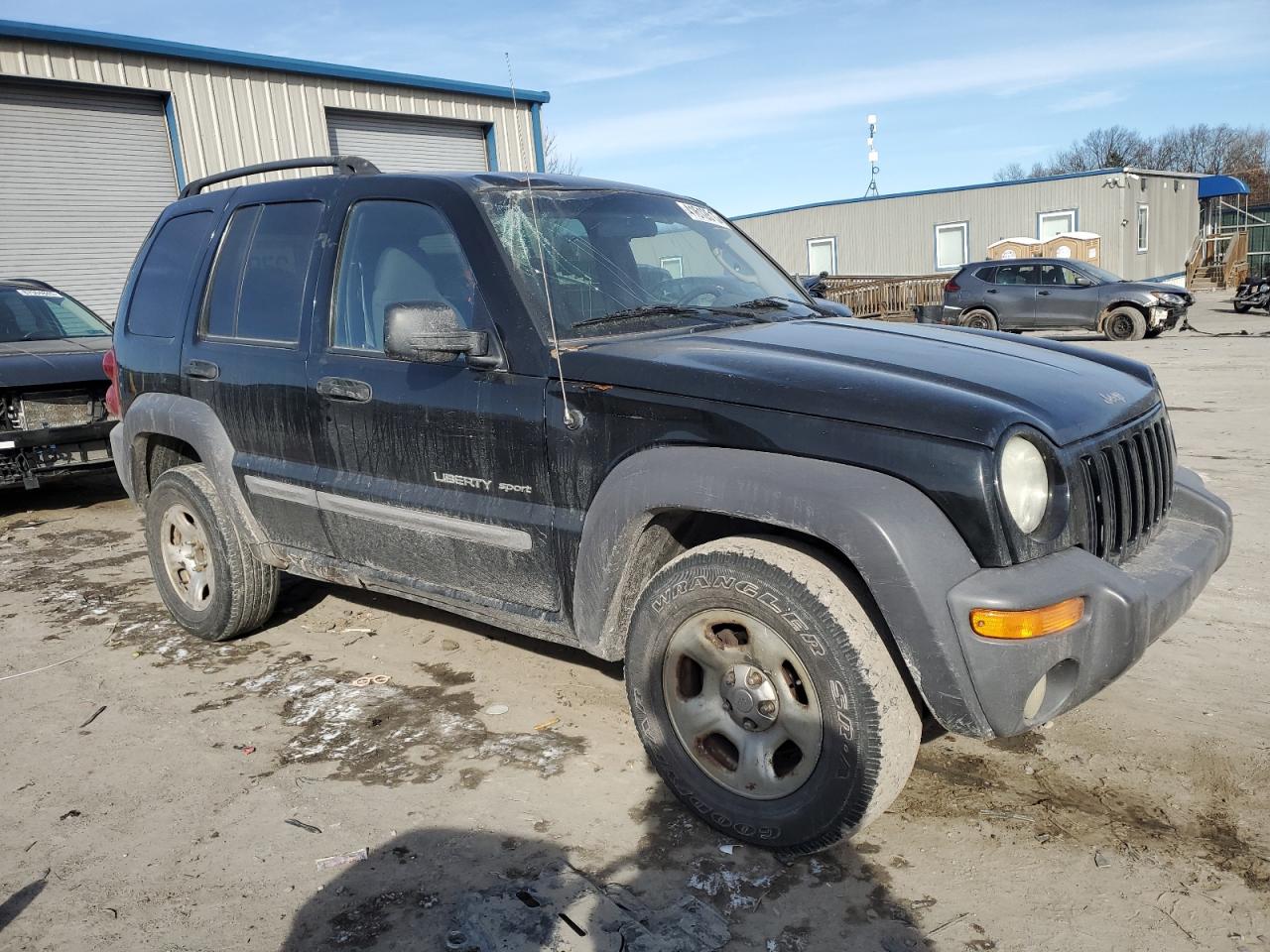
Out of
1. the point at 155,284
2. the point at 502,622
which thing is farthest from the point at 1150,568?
the point at 155,284

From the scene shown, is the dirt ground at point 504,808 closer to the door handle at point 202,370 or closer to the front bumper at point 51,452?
the door handle at point 202,370

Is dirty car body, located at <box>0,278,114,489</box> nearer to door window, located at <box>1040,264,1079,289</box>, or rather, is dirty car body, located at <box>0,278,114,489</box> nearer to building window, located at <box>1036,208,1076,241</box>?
door window, located at <box>1040,264,1079,289</box>

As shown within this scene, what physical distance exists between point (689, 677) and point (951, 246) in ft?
103

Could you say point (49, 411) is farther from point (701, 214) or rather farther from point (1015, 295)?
point (1015, 295)

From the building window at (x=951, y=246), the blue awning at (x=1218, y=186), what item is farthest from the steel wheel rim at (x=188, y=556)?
the blue awning at (x=1218, y=186)

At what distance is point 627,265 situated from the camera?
3625mm

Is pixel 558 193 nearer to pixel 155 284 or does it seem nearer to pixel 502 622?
pixel 502 622

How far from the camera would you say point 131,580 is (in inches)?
234

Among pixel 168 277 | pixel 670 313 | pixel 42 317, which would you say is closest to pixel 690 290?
pixel 670 313

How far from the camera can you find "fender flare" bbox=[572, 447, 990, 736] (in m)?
2.42

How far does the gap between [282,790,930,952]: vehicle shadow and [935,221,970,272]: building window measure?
102ft

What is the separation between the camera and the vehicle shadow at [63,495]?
A: 27.2ft

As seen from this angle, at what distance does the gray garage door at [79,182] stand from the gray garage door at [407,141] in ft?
8.66

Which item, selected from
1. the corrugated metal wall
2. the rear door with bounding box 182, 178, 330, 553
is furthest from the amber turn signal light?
the corrugated metal wall
